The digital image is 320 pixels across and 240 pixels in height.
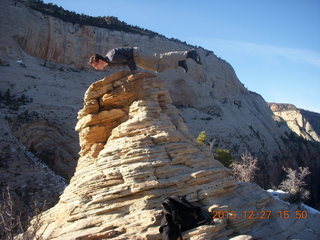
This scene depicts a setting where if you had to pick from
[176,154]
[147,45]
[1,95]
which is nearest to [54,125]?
[1,95]

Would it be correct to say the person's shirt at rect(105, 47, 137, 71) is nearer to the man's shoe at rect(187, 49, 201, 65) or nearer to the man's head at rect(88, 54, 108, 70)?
the man's head at rect(88, 54, 108, 70)

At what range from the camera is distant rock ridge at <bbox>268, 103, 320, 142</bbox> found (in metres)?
75.8

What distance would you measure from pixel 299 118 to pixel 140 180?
3274 inches

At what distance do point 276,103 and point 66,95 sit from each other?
78619mm

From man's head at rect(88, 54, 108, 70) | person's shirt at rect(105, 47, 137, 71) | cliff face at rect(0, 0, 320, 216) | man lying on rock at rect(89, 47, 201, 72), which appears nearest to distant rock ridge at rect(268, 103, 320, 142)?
cliff face at rect(0, 0, 320, 216)

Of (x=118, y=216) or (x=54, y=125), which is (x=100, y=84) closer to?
(x=118, y=216)

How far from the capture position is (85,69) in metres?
33.6

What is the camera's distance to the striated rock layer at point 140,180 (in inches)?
237

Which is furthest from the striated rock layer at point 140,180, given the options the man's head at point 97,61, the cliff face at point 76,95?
the cliff face at point 76,95

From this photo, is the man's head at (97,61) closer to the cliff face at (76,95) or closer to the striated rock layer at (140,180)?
the striated rock layer at (140,180)

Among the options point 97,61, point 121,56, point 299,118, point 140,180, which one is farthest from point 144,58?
point 299,118

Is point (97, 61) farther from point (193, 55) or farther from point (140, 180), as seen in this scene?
point (140, 180)

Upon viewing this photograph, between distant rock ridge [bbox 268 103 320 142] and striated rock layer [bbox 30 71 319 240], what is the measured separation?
7048cm

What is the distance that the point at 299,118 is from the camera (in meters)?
80.1
